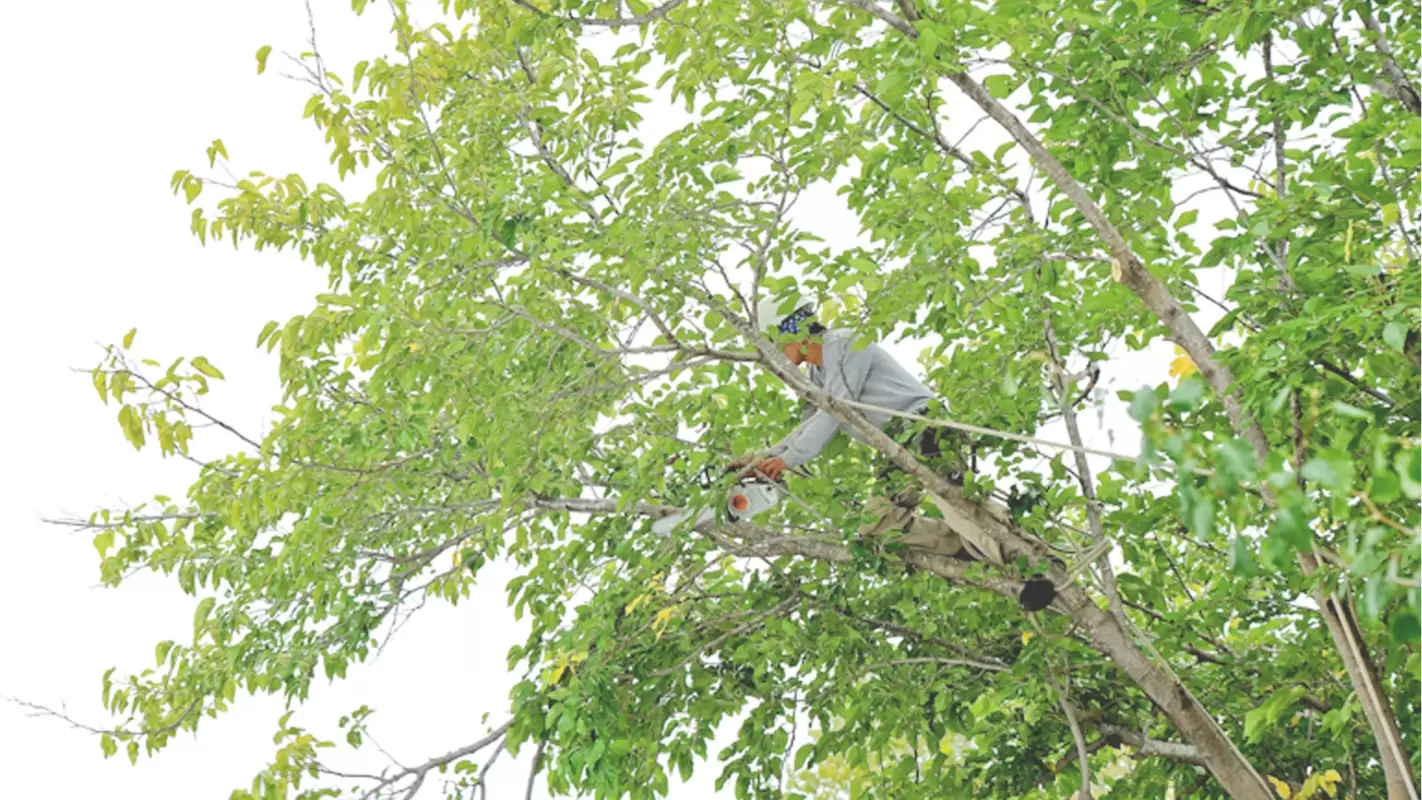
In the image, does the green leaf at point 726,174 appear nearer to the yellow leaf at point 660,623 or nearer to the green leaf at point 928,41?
the green leaf at point 928,41

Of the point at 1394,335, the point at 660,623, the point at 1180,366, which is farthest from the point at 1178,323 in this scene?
the point at 660,623

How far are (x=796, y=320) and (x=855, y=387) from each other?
0.40 metres

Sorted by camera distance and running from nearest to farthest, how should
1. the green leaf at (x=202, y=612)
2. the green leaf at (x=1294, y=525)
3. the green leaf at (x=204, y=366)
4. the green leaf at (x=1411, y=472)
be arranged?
the green leaf at (x=1411, y=472) < the green leaf at (x=1294, y=525) < the green leaf at (x=204, y=366) < the green leaf at (x=202, y=612)

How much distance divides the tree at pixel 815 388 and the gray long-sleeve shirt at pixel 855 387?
0.19 meters

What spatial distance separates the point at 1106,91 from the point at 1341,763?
9.72 feet

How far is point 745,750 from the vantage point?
5.45 metres

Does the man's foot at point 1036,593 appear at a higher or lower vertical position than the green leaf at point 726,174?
lower

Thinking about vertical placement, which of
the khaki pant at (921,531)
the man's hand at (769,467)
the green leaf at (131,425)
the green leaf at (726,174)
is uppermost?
the green leaf at (131,425)

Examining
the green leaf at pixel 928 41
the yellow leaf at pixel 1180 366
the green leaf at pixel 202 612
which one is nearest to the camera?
the green leaf at pixel 928 41

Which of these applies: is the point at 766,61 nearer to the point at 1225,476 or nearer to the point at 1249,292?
the point at 1249,292

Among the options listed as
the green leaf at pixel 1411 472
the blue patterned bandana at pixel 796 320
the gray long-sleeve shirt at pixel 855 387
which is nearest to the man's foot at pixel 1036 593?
the gray long-sleeve shirt at pixel 855 387

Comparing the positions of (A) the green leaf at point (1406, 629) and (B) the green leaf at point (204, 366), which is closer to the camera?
(A) the green leaf at point (1406, 629)

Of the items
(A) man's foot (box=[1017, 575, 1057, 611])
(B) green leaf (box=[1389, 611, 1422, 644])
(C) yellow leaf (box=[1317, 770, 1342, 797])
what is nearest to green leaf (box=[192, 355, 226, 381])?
(A) man's foot (box=[1017, 575, 1057, 611])

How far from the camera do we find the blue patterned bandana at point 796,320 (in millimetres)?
5027
